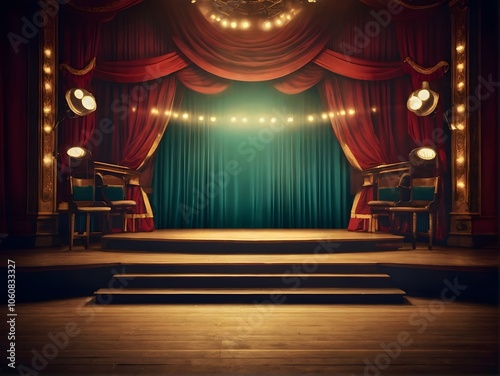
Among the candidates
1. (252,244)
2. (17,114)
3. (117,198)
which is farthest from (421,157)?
(17,114)

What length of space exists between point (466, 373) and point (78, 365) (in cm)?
203

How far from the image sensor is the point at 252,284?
3.46 m

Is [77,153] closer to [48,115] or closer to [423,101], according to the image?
[48,115]

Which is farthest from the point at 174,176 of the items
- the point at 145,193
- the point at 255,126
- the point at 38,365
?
the point at 38,365

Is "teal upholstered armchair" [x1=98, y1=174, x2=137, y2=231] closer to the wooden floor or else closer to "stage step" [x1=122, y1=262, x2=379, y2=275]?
"stage step" [x1=122, y1=262, x2=379, y2=275]

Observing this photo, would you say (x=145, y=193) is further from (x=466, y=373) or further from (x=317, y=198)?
(x=466, y=373)

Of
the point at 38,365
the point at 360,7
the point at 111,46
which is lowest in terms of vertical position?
the point at 38,365

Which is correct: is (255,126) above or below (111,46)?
below

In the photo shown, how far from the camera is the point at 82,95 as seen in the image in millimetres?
5234

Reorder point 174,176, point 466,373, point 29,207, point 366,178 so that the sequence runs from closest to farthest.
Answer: point 466,373, point 29,207, point 366,178, point 174,176

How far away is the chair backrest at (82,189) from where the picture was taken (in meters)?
4.81

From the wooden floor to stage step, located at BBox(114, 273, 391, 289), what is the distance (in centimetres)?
30

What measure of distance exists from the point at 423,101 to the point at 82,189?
4.68 meters

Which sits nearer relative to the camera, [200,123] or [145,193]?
[145,193]
